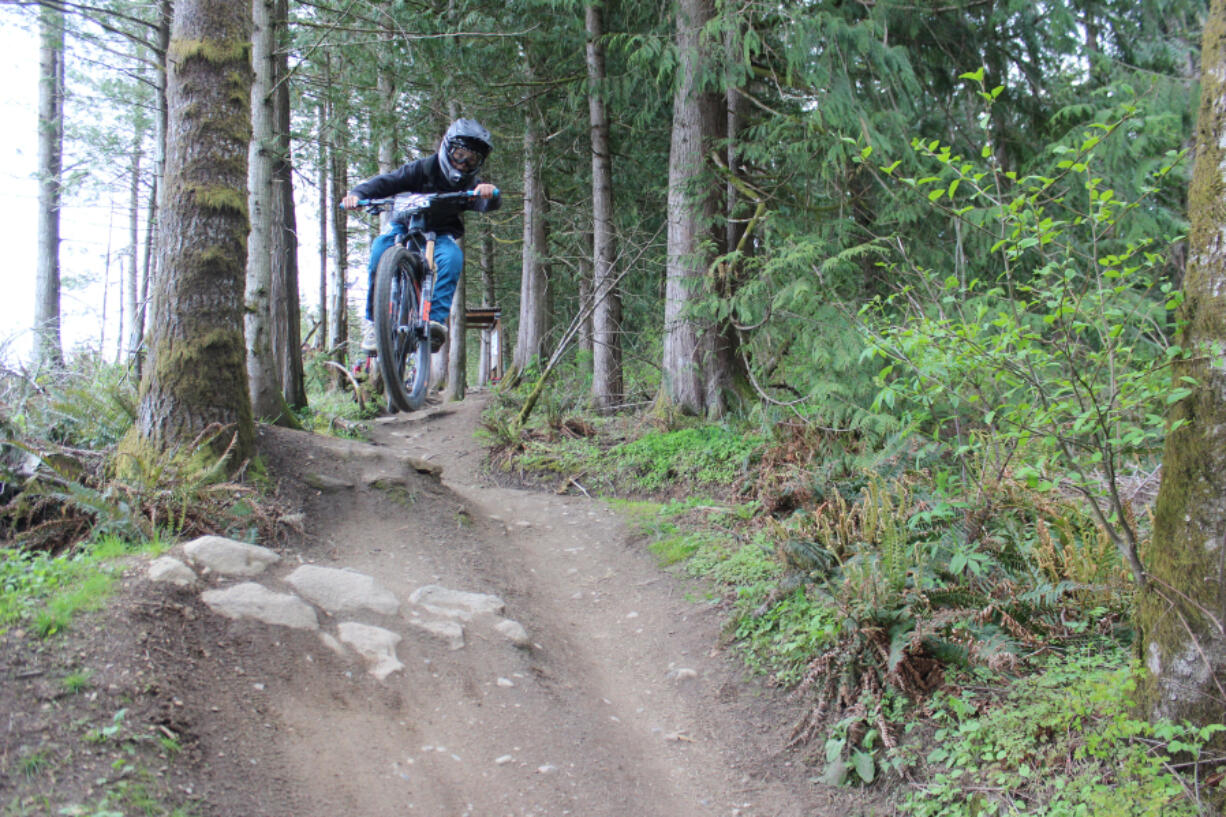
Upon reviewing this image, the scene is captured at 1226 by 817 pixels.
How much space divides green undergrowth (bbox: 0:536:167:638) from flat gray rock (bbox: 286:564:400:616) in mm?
742

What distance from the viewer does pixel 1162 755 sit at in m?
2.57

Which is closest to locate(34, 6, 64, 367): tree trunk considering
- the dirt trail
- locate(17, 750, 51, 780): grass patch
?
the dirt trail

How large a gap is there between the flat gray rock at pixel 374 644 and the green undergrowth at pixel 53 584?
1079mm

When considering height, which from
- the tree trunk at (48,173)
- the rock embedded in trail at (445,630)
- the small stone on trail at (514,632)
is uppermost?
the tree trunk at (48,173)

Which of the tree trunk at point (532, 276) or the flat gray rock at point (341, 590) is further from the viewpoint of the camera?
the tree trunk at point (532, 276)

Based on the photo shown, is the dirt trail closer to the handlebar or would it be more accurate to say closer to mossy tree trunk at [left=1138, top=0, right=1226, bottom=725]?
mossy tree trunk at [left=1138, top=0, right=1226, bottom=725]

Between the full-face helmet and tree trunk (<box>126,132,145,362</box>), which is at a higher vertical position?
tree trunk (<box>126,132,145,362</box>)

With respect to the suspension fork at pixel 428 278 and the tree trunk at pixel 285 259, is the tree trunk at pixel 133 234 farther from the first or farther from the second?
the suspension fork at pixel 428 278

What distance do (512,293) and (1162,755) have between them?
22.2 m

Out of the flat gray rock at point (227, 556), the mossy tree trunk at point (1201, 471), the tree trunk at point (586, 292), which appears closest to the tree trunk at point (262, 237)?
the flat gray rock at point (227, 556)

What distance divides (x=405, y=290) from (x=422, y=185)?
1.12 m

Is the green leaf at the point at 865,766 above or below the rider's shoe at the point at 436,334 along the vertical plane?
below

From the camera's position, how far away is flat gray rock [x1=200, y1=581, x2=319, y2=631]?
3561mm

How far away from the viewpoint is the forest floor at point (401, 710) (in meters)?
2.57
